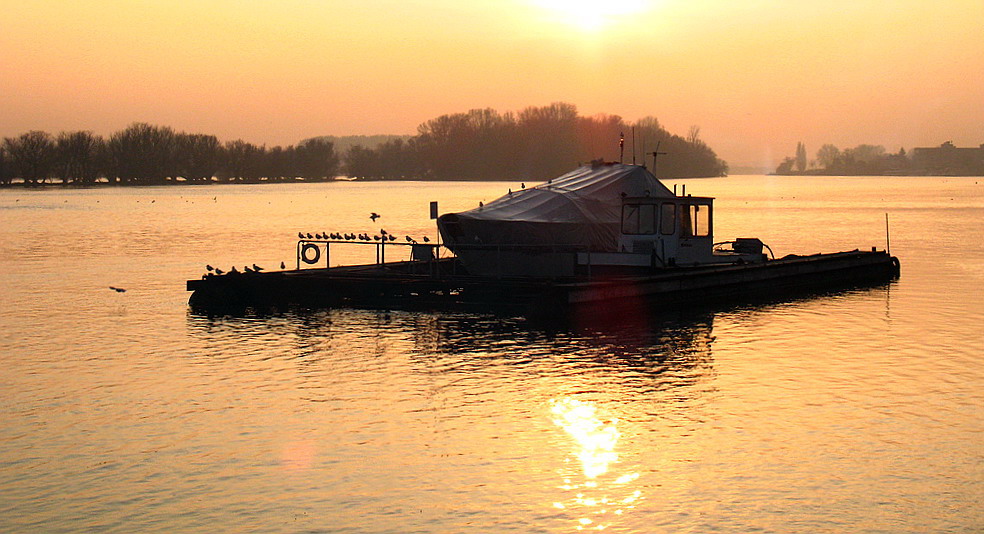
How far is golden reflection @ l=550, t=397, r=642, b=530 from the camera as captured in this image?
15609 millimetres

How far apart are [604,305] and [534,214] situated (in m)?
7.72

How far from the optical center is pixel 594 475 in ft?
57.0

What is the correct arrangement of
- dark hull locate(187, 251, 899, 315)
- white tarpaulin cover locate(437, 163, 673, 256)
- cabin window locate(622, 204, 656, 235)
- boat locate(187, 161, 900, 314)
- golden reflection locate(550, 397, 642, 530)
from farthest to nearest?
cabin window locate(622, 204, 656, 235) < white tarpaulin cover locate(437, 163, 673, 256) < boat locate(187, 161, 900, 314) < dark hull locate(187, 251, 899, 315) < golden reflection locate(550, 397, 642, 530)

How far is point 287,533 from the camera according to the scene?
14.8m

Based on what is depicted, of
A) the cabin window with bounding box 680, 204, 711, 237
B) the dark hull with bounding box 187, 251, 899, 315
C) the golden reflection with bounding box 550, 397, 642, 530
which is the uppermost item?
the cabin window with bounding box 680, 204, 711, 237

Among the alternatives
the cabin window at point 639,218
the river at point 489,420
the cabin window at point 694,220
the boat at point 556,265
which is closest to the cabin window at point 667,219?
the boat at point 556,265

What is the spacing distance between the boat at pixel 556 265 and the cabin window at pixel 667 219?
50mm

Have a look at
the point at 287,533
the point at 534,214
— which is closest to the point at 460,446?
the point at 287,533

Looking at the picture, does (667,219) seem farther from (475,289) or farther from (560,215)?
(475,289)

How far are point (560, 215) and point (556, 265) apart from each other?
255cm

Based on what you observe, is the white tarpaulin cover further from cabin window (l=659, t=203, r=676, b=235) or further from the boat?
cabin window (l=659, t=203, r=676, b=235)

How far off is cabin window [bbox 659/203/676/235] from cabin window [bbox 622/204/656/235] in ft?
0.87

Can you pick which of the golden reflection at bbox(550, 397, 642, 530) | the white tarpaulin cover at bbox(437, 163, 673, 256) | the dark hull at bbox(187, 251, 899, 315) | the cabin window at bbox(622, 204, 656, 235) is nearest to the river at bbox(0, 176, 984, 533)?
the golden reflection at bbox(550, 397, 642, 530)

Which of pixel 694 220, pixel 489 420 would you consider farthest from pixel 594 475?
pixel 694 220
